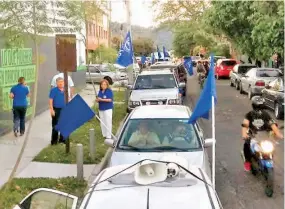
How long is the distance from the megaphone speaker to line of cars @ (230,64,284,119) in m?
13.5

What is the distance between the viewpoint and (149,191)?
407 cm

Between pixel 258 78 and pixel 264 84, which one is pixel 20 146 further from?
pixel 258 78

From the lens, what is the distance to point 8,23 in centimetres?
699

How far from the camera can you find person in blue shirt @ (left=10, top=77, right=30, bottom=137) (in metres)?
13.2

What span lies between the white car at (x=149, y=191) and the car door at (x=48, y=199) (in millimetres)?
11

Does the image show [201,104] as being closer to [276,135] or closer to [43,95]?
[276,135]

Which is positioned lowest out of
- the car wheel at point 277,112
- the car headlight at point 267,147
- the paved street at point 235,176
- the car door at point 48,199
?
the paved street at point 235,176

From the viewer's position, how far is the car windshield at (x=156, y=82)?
1831cm

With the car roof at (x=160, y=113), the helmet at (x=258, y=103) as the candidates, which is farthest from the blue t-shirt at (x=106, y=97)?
the helmet at (x=258, y=103)

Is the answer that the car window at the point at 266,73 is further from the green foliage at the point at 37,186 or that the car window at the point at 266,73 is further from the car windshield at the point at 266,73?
the green foliage at the point at 37,186

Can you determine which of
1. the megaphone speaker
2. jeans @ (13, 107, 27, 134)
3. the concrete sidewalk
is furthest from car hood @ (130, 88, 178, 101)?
the megaphone speaker

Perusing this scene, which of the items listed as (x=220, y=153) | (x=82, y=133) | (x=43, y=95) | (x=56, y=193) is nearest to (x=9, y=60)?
(x=82, y=133)

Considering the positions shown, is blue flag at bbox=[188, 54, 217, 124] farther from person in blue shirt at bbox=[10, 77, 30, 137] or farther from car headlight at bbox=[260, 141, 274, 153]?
person in blue shirt at bbox=[10, 77, 30, 137]

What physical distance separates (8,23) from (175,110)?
350cm
